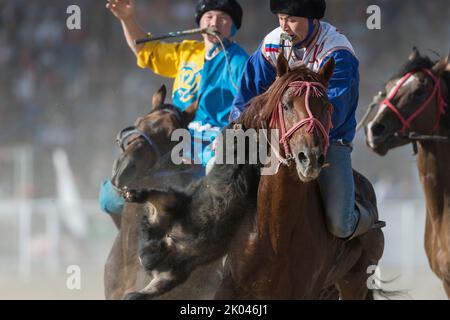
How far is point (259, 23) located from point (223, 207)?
326 inches

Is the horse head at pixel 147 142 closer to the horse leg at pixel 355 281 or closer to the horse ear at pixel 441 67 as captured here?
the horse leg at pixel 355 281

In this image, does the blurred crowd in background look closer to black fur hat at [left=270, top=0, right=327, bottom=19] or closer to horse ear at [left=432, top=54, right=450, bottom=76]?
horse ear at [left=432, top=54, right=450, bottom=76]

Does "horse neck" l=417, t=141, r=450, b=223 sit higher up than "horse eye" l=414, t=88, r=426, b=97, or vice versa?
"horse eye" l=414, t=88, r=426, b=97

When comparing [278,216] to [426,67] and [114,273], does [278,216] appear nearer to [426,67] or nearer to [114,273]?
[114,273]

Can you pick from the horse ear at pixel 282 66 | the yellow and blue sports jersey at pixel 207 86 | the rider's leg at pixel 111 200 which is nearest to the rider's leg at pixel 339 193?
the horse ear at pixel 282 66

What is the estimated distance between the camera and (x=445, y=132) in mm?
6062

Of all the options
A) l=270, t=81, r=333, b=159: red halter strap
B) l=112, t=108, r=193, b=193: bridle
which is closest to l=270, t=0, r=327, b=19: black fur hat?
l=270, t=81, r=333, b=159: red halter strap

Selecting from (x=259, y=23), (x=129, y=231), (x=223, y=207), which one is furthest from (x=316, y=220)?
(x=259, y=23)

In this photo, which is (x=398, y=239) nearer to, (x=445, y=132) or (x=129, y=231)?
(x=445, y=132)

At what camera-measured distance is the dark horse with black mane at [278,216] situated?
3916mm

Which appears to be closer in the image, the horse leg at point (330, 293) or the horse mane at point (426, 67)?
the horse leg at point (330, 293)

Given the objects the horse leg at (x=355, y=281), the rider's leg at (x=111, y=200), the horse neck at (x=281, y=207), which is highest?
the horse neck at (x=281, y=207)

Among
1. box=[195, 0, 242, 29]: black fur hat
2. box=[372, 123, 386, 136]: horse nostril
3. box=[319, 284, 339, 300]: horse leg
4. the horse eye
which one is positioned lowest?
box=[319, 284, 339, 300]: horse leg

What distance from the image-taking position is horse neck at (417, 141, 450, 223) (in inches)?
237
